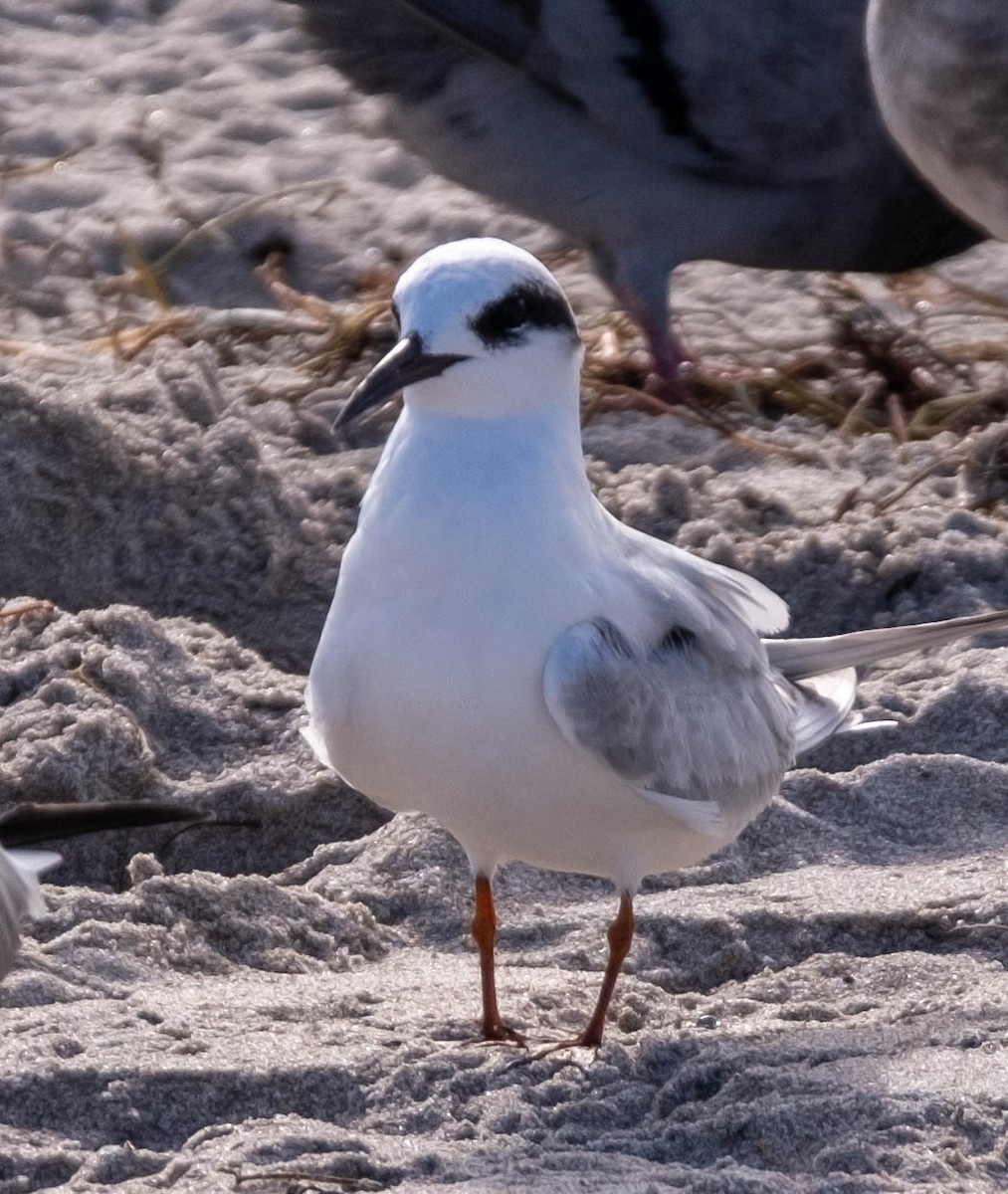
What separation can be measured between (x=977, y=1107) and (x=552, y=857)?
59cm

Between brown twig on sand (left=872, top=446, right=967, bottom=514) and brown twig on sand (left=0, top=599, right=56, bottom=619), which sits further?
brown twig on sand (left=872, top=446, right=967, bottom=514)

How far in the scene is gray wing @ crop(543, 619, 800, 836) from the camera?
251 centimetres

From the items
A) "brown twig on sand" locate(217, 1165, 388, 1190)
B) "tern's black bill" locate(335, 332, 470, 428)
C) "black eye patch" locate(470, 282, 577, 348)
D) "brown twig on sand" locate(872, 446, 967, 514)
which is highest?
→ "black eye patch" locate(470, 282, 577, 348)

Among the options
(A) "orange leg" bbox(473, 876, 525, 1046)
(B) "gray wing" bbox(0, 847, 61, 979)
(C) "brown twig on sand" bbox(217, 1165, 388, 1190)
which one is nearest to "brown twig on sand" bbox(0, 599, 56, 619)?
(B) "gray wing" bbox(0, 847, 61, 979)

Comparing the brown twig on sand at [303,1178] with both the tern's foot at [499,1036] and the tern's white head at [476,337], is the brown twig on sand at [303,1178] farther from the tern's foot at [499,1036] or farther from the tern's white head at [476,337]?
the tern's white head at [476,337]

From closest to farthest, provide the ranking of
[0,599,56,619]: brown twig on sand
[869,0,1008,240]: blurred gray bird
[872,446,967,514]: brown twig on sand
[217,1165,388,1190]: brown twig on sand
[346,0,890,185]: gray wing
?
[217,1165,388,1190]: brown twig on sand, [0,599,56,619]: brown twig on sand, [869,0,1008,240]: blurred gray bird, [872,446,967,514]: brown twig on sand, [346,0,890,185]: gray wing

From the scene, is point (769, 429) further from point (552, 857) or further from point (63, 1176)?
point (63, 1176)

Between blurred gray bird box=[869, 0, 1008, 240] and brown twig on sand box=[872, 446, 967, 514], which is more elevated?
blurred gray bird box=[869, 0, 1008, 240]

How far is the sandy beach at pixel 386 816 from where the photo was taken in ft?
7.98

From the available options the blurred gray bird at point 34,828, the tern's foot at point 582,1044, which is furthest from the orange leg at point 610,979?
the blurred gray bird at point 34,828

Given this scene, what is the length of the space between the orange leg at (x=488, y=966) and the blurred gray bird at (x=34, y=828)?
1.26 feet

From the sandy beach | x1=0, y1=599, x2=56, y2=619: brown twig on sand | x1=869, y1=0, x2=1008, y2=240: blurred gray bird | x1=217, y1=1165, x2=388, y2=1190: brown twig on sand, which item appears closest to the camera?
x1=217, y1=1165, x2=388, y2=1190: brown twig on sand

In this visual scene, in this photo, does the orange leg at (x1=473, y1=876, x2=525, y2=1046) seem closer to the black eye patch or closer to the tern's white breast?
the tern's white breast

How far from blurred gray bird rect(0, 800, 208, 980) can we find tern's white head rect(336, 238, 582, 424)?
53cm
